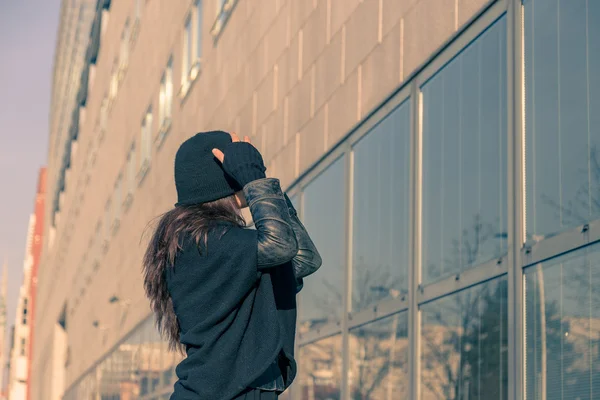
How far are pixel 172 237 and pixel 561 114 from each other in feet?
7.99

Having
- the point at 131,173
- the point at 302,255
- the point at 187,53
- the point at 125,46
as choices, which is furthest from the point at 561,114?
the point at 125,46

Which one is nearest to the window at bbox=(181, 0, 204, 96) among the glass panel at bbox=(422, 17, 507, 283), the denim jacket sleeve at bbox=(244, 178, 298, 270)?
the glass panel at bbox=(422, 17, 507, 283)

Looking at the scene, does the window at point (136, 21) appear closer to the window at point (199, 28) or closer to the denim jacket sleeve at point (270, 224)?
the window at point (199, 28)

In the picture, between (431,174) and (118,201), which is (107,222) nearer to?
(118,201)

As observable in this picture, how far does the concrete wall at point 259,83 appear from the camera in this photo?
7227mm

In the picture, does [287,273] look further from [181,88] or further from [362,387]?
[181,88]

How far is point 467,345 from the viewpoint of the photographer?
566 centimetres

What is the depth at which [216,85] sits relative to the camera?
1309 cm

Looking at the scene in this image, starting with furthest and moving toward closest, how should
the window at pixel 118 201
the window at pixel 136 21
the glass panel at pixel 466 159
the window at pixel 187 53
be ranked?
the window at pixel 118 201 < the window at pixel 136 21 < the window at pixel 187 53 < the glass panel at pixel 466 159

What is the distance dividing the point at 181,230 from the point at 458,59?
3.53 metres

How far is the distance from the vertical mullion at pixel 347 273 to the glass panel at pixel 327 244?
0.28 ft

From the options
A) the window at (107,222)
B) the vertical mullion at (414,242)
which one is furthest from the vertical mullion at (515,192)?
the window at (107,222)

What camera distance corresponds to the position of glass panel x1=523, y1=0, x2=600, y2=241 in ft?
15.0

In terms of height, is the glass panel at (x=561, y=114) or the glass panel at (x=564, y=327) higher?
the glass panel at (x=561, y=114)
